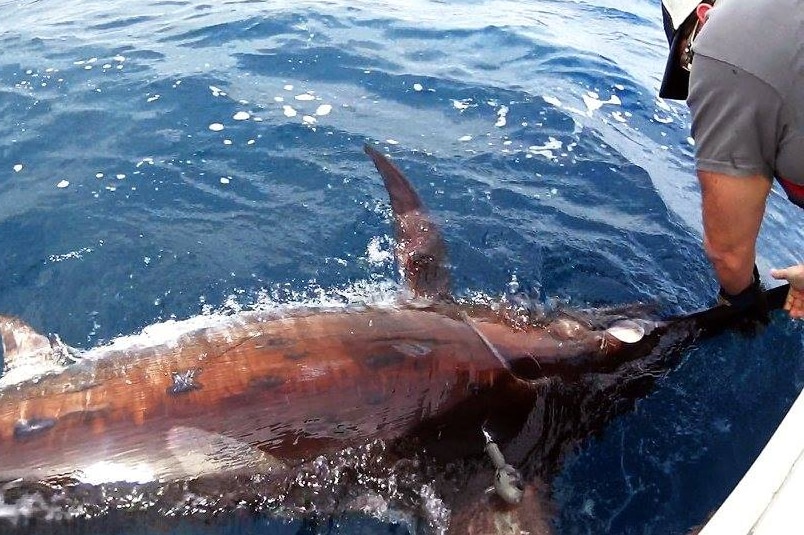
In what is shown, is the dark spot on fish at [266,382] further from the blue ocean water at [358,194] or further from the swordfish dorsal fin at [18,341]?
the swordfish dorsal fin at [18,341]

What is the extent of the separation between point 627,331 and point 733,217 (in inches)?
38.2

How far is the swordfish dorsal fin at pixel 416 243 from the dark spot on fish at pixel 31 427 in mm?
2251

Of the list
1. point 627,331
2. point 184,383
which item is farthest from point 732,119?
point 184,383

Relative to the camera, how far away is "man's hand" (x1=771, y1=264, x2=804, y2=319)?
3615 mm

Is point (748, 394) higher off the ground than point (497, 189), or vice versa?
point (497, 189)

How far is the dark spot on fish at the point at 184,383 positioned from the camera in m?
3.13

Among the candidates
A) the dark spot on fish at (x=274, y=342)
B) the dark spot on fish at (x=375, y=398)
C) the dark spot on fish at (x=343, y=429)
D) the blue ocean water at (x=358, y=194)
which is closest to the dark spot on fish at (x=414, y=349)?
the dark spot on fish at (x=375, y=398)

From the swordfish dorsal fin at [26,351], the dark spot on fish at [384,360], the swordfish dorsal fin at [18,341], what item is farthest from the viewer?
the swordfish dorsal fin at [18,341]

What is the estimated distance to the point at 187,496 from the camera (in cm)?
310

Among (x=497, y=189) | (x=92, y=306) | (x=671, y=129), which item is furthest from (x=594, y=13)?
(x=92, y=306)

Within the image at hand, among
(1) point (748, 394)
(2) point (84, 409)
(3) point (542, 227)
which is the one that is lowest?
(1) point (748, 394)

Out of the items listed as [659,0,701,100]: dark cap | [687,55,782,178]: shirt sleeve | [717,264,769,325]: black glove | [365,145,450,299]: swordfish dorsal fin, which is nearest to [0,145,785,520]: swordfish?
[365,145,450,299]: swordfish dorsal fin

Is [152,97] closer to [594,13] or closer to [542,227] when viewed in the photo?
[542,227]

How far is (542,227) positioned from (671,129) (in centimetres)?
401
